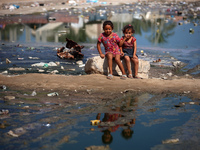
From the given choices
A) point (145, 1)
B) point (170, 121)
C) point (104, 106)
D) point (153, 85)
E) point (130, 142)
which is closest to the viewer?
point (130, 142)

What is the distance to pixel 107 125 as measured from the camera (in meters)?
3.46

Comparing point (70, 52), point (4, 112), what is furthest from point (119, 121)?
point (70, 52)

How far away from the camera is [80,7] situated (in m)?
22.5

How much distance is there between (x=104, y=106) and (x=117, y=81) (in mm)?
1275

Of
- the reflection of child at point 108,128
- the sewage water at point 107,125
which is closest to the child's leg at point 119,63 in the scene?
the sewage water at point 107,125

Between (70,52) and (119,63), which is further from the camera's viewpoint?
(70,52)

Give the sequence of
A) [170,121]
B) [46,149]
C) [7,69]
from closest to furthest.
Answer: [46,149]
[170,121]
[7,69]

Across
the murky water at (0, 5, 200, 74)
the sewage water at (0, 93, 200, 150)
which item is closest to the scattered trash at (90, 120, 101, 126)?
the sewage water at (0, 93, 200, 150)

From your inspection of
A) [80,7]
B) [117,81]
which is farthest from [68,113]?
[80,7]

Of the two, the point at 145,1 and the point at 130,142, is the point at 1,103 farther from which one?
the point at 145,1

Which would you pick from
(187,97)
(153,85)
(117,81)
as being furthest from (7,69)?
(187,97)

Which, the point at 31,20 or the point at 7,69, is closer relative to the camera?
the point at 7,69

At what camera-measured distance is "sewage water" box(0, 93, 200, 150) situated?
9.93 ft

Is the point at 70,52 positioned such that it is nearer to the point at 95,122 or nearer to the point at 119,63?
the point at 119,63
